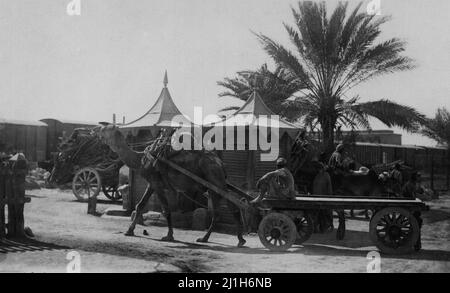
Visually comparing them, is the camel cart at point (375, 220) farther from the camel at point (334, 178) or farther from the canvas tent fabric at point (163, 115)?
the canvas tent fabric at point (163, 115)

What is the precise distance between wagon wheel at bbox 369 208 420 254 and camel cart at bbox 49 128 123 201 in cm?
1103

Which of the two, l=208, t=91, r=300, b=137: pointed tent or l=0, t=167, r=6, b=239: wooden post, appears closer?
l=0, t=167, r=6, b=239: wooden post

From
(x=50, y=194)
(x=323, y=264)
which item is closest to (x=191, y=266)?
(x=323, y=264)

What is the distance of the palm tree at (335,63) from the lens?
17.2 m

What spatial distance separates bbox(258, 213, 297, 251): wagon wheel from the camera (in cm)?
915

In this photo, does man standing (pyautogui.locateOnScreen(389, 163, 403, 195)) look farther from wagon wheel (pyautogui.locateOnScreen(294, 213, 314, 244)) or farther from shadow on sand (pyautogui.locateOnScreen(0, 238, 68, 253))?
shadow on sand (pyautogui.locateOnScreen(0, 238, 68, 253))

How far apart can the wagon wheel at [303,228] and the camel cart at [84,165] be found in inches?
361

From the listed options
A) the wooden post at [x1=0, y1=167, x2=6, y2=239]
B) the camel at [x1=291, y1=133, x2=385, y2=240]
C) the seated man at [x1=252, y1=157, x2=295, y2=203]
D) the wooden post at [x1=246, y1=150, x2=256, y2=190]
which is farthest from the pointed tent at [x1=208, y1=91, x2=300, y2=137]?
the wooden post at [x1=0, y1=167, x2=6, y2=239]

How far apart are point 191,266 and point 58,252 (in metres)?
2.27

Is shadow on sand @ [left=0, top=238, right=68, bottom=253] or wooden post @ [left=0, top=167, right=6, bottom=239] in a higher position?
wooden post @ [left=0, top=167, right=6, bottom=239]

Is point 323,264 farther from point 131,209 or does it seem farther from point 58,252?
point 131,209

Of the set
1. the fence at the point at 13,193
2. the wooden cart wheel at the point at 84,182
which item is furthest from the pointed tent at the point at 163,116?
the fence at the point at 13,193

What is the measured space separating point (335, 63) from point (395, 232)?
9.65m

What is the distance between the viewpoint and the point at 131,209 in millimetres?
14953
